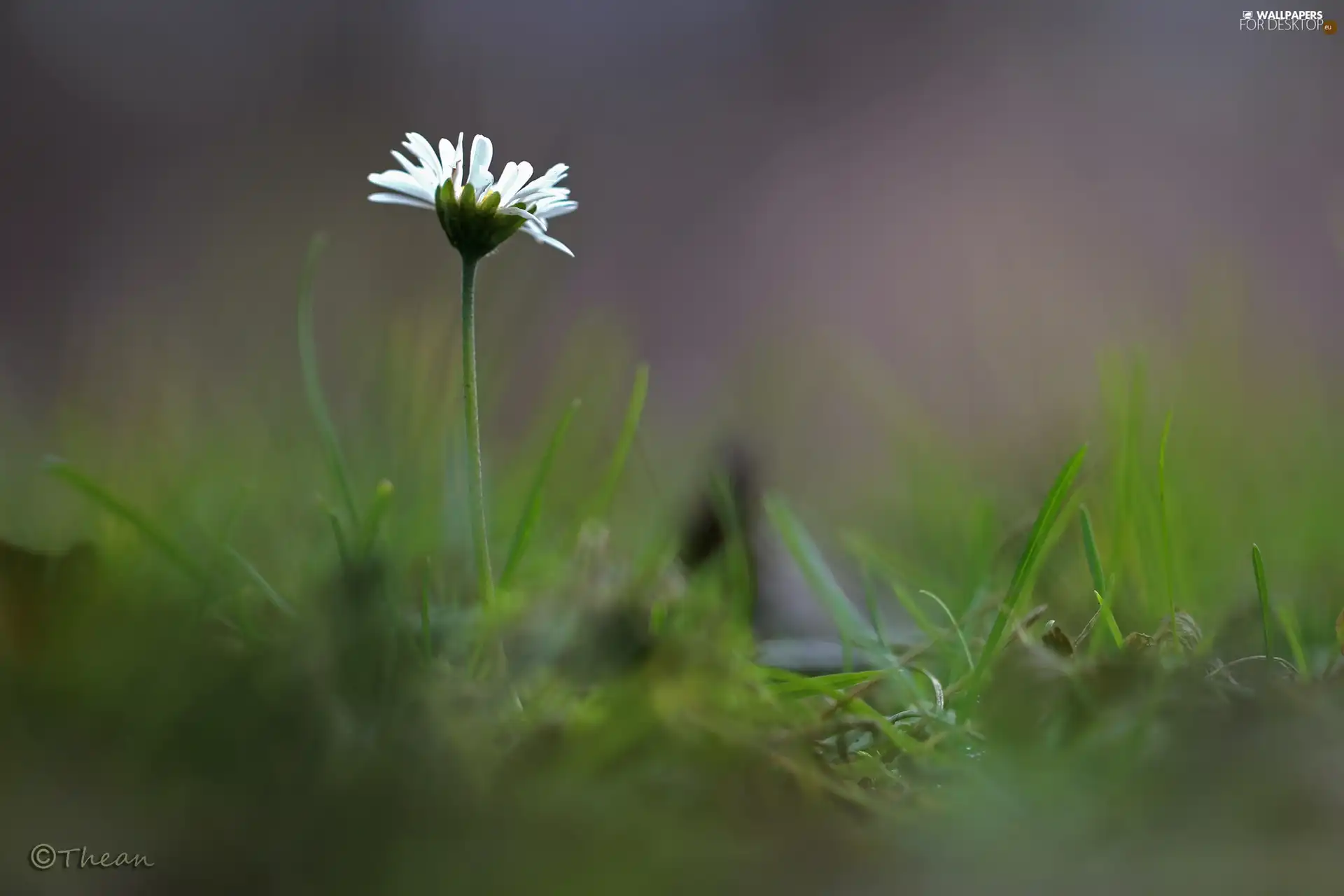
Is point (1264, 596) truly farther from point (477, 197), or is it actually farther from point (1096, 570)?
point (477, 197)

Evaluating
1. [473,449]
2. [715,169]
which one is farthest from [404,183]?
[715,169]

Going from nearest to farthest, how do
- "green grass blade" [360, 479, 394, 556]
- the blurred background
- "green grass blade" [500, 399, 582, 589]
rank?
"green grass blade" [360, 479, 394, 556], "green grass blade" [500, 399, 582, 589], the blurred background

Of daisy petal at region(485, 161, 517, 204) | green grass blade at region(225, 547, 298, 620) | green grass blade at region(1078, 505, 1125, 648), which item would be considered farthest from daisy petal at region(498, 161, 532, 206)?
green grass blade at region(1078, 505, 1125, 648)

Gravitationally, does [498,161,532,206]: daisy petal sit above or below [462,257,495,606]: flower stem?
above

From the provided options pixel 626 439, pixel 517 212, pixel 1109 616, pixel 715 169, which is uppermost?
pixel 715 169

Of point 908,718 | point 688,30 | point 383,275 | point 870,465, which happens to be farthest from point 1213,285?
point 688,30

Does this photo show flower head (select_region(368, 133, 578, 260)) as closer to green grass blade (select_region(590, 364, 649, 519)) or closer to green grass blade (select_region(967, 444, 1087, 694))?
green grass blade (select_region(590, 364, 649, 519))
